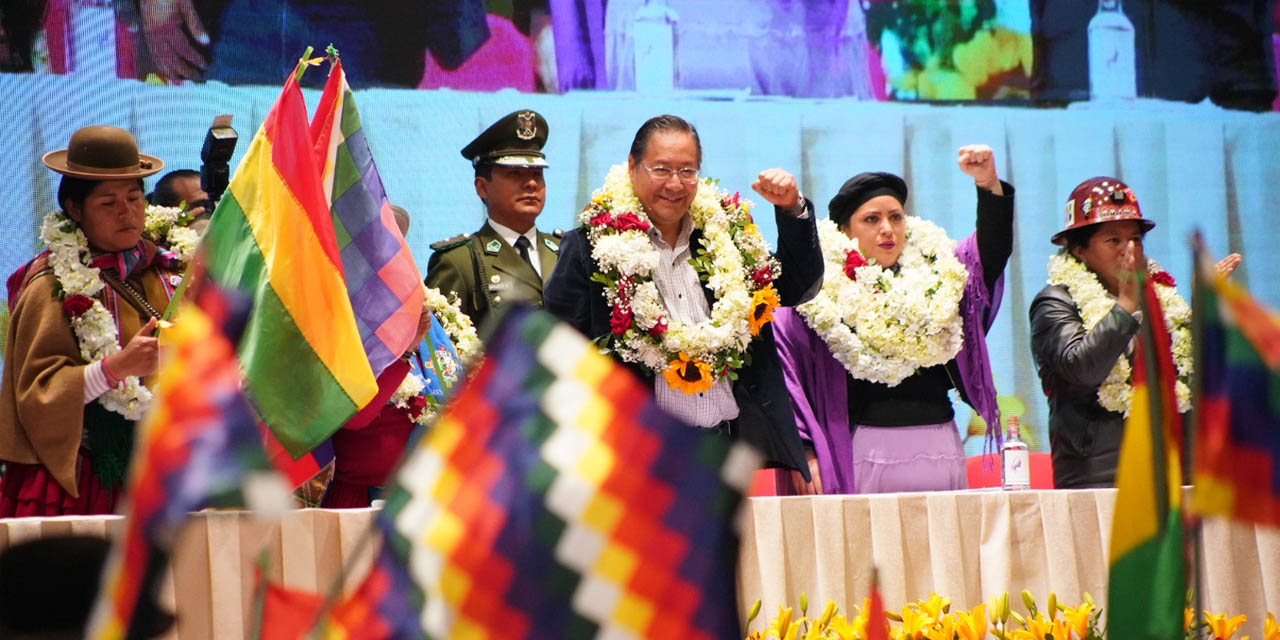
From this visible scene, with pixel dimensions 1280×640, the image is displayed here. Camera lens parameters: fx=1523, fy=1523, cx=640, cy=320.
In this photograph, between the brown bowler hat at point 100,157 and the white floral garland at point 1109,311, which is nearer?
the brown bowler hat at point 100,157

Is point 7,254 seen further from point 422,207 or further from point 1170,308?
point 1170,308

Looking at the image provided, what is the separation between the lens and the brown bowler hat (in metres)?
4.14

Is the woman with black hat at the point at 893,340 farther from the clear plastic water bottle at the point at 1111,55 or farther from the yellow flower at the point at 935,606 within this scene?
the clear plastic water bottle at the point at 1111,55

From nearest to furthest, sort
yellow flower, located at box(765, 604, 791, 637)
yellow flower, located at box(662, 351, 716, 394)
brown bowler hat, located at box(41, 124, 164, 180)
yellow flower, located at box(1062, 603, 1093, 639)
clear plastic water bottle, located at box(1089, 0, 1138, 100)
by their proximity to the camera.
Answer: yellow flower, located at box(1062, 603, 1093, 639), yellow flower, located at box(765, 604, 791, 637), yellow flower, located at box(662, 351, 716, 394), brown bowler hat, located at box(41, 124, 164, 180), clear plastic water bottle, located at box(1089, 0, 1138, 100)

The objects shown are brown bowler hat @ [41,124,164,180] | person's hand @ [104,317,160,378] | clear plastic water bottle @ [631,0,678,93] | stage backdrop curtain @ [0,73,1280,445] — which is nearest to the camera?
person's hand @ [104,317,160,378]

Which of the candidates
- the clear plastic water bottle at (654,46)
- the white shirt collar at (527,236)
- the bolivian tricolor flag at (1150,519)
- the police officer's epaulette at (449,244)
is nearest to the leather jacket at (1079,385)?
the white shirt collar at (527,236)

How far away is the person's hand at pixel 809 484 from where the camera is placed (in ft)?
13.8

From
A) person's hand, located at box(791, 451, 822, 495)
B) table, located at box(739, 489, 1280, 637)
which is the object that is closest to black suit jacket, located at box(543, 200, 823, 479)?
person's hand, located at box(791, 451, 822, 495)

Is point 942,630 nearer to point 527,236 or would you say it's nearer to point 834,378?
point 834,378

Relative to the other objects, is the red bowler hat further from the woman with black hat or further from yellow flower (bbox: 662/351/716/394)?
yellow flower (bbox: 662/351/716/394)

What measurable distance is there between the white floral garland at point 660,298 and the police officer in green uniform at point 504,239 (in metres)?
0.55

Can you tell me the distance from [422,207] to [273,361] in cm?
289

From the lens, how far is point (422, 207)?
20.5 ft

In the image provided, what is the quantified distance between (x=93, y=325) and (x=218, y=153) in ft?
2.38
